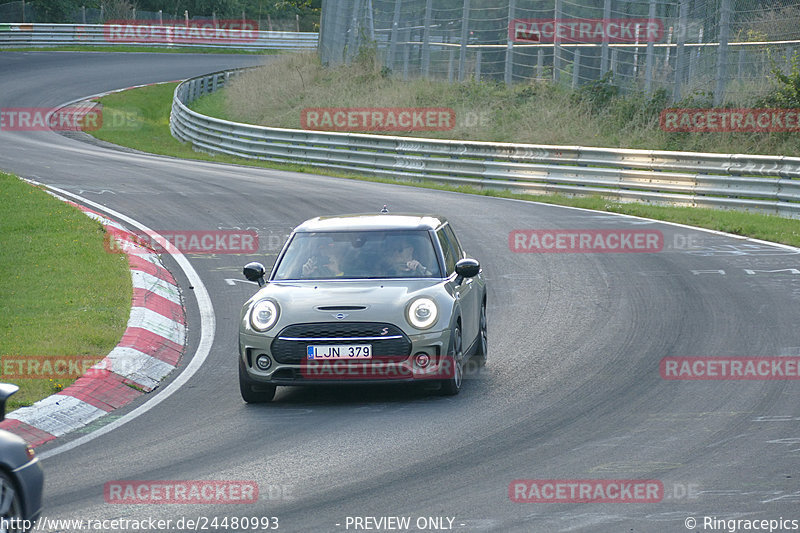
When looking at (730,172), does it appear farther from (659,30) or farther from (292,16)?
(292,16)

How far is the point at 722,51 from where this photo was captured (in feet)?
84.2

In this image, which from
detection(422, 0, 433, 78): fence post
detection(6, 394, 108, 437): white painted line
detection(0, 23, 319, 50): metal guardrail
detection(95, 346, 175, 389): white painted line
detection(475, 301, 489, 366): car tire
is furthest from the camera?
detection(0, 23, 319, 50): metal guardrail

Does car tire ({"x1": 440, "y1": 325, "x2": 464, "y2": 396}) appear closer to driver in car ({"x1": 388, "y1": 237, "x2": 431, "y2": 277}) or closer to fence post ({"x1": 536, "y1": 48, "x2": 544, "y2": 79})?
driver in car ({"x1": 388, "y1": 237, "x2": 431, "y2": 277})

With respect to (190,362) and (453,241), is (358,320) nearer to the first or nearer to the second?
(453,241)

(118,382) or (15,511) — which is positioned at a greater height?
(15,511)

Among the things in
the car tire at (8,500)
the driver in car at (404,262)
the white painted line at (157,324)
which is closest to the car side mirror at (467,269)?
the driver in car at (404,262)

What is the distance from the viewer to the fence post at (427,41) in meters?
34.4

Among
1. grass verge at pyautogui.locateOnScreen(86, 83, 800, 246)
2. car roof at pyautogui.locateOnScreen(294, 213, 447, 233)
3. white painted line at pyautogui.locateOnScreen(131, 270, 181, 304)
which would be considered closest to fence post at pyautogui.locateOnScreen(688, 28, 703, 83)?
grass verge at pyautogui.locateOnScreen(86, 83, 800, 246)

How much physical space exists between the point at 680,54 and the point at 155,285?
1760cm

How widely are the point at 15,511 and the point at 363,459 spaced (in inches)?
107

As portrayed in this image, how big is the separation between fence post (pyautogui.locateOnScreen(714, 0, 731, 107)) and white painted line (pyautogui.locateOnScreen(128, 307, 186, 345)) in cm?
1714

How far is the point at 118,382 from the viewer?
9.98 metres

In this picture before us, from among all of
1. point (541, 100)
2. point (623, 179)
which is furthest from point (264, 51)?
point (623, 179)

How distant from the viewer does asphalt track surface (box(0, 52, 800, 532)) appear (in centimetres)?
645
